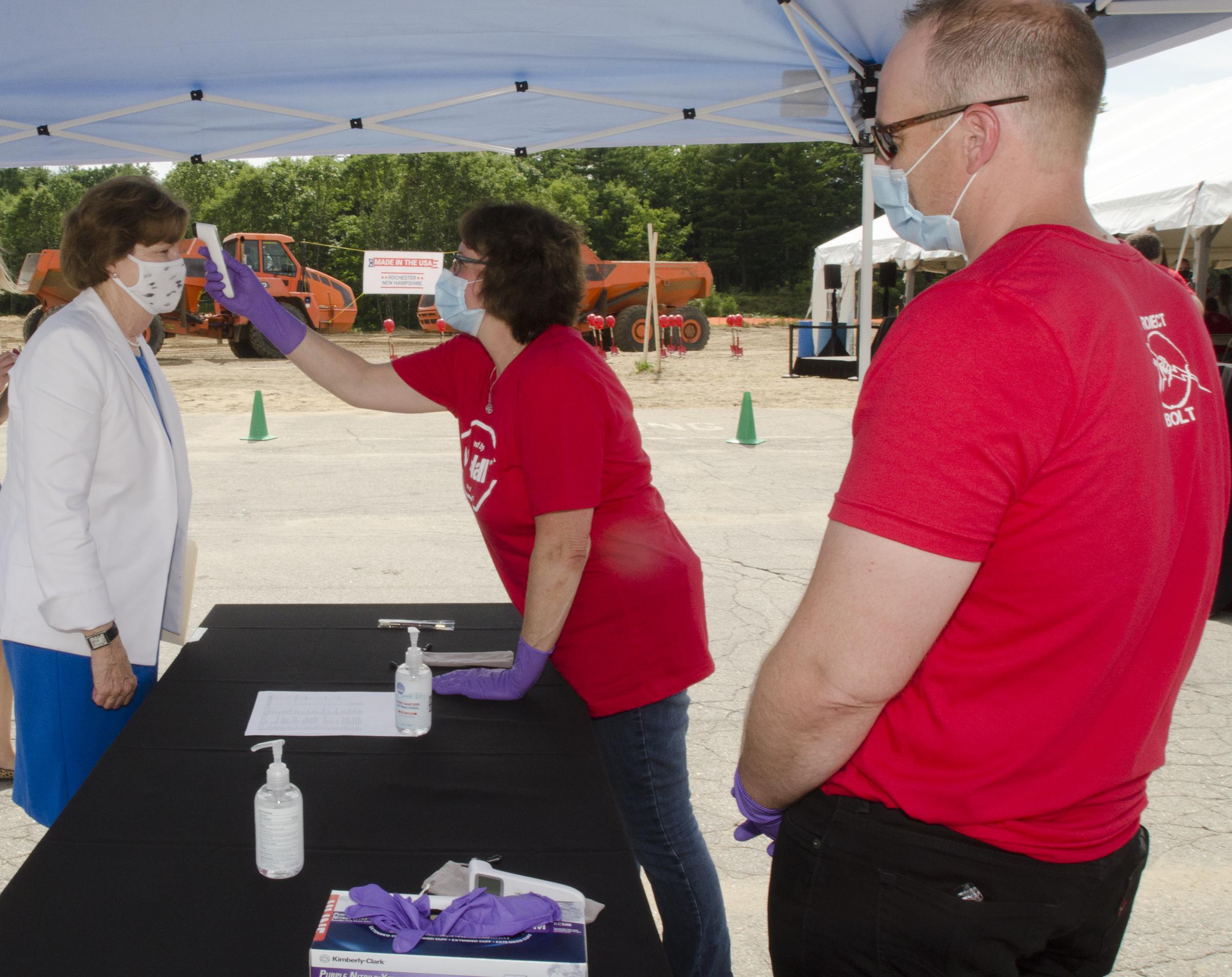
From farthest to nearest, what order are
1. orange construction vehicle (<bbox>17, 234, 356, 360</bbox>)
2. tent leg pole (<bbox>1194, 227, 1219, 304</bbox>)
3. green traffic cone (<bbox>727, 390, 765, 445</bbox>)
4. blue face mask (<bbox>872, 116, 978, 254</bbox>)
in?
1. orange construction vehicle (<bbox>17, 234, 356, 360</bbox>)
2. green traffic cone (<bbox>727, 390, 765, 445</bbox>)
3. tent leg pole (<bbox>1194, 227, 1219, 304</bbox>)
4. blue face mask (<bbox>872, 116, 978, 254</bbox>)

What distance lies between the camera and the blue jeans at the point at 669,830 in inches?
84.4

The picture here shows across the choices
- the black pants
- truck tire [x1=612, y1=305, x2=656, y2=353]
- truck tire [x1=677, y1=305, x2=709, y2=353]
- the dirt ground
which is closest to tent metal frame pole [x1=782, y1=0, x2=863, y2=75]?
the black pants

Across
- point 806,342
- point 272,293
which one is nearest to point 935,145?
point 806,342

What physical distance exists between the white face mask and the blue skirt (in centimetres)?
85

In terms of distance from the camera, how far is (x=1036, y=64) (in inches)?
44.9

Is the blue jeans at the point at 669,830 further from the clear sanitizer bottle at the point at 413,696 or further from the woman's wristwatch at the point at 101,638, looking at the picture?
the woman's wristwatch at the point at 101,638

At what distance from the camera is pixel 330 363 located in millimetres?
2830

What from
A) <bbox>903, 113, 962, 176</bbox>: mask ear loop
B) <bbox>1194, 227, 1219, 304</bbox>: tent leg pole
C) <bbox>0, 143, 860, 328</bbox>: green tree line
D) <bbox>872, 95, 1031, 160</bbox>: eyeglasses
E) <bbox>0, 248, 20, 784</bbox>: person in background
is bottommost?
<bbox>0, 248, 20, 784</bbox>: person in background

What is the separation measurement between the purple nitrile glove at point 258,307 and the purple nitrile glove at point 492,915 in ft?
6.28

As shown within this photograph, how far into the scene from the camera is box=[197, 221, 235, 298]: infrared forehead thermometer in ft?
8.56

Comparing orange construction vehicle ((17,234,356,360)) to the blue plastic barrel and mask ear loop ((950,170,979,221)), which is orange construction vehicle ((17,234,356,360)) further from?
mask ear loop ((950,170,979,221))

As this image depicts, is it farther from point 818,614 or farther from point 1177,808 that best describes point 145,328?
point 1177,808

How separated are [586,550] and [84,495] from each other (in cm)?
110

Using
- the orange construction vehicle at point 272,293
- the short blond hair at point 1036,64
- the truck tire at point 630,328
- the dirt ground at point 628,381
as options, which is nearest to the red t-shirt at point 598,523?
the short blond hair at point 1036,64
